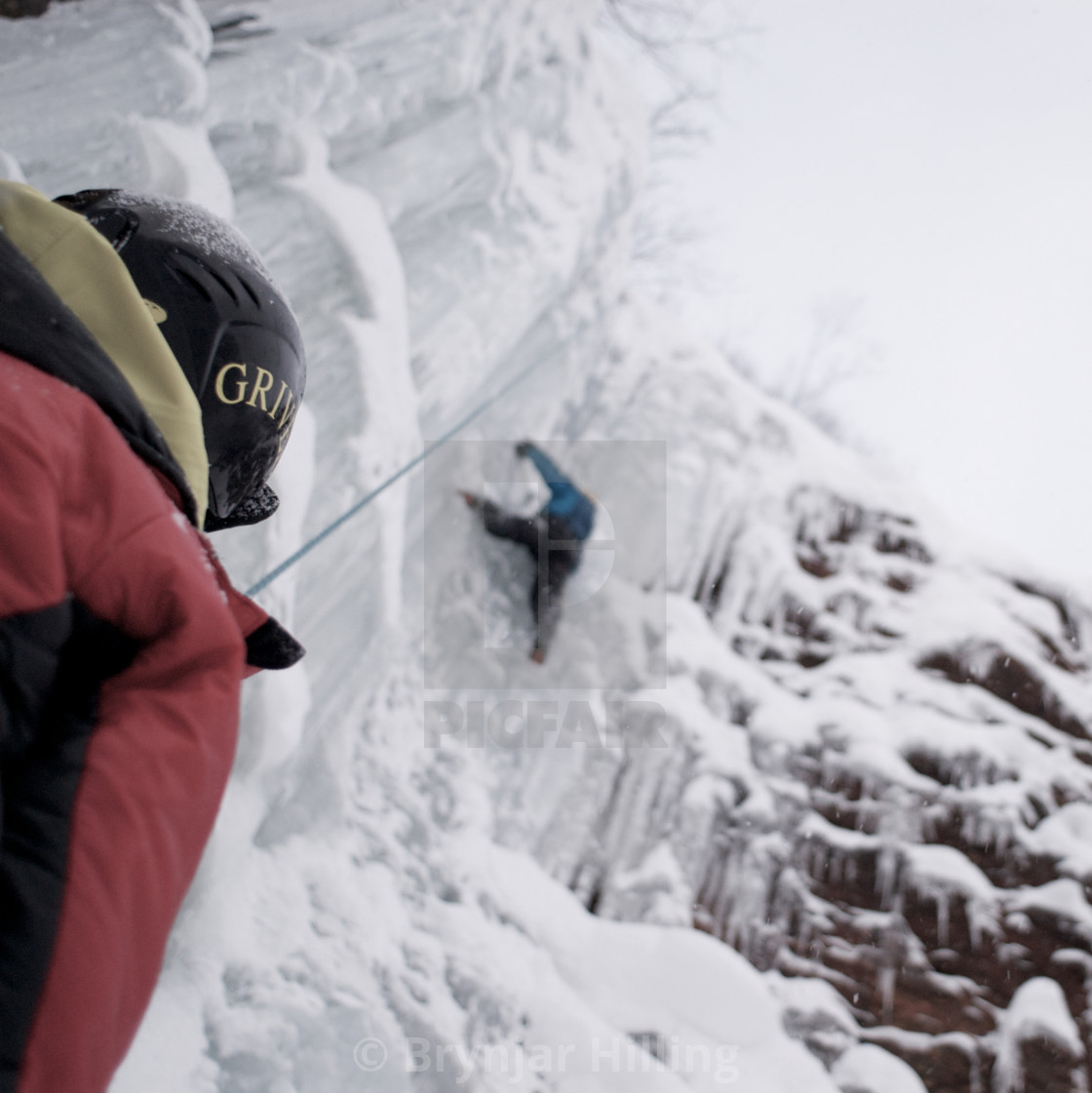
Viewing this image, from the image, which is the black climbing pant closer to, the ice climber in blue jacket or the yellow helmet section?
the ice climber in blue jacket

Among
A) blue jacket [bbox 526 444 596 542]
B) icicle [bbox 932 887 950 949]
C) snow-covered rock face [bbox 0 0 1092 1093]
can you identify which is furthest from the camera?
blue jacket [bbox 526 444 596 542]

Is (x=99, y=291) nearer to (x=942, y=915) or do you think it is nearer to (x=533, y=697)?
(x=533, y=697)

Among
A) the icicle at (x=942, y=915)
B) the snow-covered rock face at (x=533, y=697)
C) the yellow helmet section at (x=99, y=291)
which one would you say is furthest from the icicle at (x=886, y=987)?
the yellow helmet section at (x=99, y=291)

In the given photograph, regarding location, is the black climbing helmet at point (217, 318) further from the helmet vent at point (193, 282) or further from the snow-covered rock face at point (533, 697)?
the snow-covered rock face at point (533, 697)

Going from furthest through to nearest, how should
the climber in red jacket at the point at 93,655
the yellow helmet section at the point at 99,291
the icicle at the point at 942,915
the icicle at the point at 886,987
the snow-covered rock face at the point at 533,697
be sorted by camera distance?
the icicle at the point at 942,915 < the icicle at the point at 886,987 < the snow-covered rock face at the point at 533,697 < the yellow helmet section at the point at 99,291 < the climber in red jacket at the point at 93,655

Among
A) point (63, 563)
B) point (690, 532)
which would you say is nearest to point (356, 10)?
point (63, 563)

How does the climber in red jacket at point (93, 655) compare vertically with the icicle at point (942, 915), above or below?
above

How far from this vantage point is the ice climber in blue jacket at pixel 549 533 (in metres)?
3.26

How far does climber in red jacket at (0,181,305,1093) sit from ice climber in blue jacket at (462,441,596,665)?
2.56m

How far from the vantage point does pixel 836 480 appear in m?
4.38

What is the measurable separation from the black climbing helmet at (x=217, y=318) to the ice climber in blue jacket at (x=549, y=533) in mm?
2169

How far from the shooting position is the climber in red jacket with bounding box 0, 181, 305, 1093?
0.45 m

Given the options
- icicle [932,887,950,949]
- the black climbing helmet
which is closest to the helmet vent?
the black climbing helmet

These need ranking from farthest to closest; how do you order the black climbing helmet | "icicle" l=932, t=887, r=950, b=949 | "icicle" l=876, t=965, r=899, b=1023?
"icicle" l=932, t=887, r=950, b=949, "icicle" l=876, t=965, r=899, b=1023, the black climbing helmet
